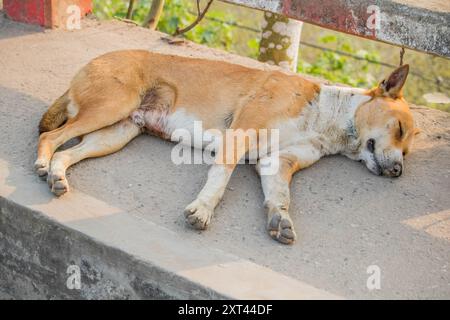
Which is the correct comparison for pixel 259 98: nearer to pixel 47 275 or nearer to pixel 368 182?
pixel 368 182

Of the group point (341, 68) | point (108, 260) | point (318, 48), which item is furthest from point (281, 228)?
point (341, 68)

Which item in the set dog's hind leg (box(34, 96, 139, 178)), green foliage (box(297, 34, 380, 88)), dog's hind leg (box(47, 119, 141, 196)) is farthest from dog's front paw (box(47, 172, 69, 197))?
green foliage (box(297, 34, 380, 88))

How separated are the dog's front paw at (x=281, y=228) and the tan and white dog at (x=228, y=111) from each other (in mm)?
448

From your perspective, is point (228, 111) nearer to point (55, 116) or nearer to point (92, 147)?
point (92, 147)

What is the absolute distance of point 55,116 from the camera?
496 centimetres

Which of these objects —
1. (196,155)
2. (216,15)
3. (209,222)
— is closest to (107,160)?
(196,155)

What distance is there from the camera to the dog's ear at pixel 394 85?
507 centimetres

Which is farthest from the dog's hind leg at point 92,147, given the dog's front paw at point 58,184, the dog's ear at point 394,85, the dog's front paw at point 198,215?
the dog's ear at point 394,85

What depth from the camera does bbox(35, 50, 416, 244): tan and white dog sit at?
486 centimetres

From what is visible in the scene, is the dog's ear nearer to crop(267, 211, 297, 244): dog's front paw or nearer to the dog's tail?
crop(267, 211, 297, 244): dog's front paw

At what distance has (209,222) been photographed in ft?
13.9

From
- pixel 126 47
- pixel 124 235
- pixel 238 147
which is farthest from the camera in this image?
pixel 126 47

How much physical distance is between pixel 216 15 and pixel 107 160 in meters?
4.80

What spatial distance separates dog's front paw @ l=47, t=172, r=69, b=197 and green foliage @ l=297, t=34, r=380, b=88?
4.77m
